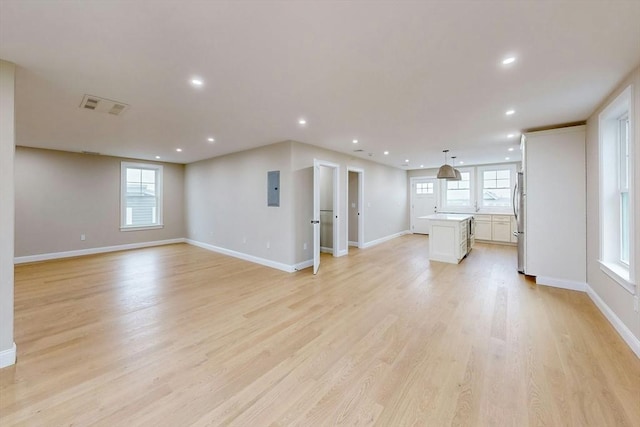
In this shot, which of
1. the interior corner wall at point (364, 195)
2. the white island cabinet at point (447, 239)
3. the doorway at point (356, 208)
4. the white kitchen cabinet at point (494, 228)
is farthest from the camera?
the white kitchen cabinet at point (494, 228)

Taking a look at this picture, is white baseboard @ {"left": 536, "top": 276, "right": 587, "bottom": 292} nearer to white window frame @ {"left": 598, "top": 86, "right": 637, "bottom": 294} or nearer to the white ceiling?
white window frame @ {"left": 598, "top": 86, "right": 637, "bottom": 294}

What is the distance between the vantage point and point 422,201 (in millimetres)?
9461

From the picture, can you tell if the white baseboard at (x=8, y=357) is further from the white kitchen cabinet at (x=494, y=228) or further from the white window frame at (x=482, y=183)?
the white window frame at (x=482, y=183)

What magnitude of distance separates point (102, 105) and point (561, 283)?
6918 millimetres

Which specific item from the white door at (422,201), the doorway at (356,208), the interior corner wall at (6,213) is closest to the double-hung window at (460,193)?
the white door at (422,201)

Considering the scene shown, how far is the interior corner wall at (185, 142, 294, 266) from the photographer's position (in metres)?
4.97

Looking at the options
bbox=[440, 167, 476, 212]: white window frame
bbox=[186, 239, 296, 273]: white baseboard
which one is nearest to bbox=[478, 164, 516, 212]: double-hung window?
bbox=[440, 167, 476, 212]: white window frame

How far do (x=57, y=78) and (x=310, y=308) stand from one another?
3.56 metres

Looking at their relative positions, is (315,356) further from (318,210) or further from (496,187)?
(496,187)

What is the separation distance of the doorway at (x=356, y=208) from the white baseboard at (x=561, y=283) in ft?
12.5

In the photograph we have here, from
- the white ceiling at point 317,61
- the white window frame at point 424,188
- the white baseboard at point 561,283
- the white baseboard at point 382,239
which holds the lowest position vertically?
the white baseboard at point 561,283

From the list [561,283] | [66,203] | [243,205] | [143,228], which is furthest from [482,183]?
[66,203]

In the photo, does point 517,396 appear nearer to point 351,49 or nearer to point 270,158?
point 351,49

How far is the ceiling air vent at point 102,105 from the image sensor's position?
2986 mm
